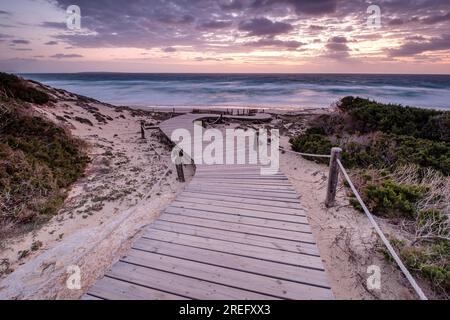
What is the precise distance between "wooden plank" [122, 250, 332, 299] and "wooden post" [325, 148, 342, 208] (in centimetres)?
275

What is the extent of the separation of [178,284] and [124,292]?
0.61 metres

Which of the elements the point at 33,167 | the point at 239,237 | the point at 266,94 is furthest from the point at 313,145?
the point at 266,94

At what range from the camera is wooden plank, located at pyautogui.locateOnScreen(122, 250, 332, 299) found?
9.40 feet

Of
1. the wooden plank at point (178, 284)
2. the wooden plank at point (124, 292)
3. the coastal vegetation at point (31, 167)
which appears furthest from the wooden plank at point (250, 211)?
the coastal vegetation at point (31, 167)

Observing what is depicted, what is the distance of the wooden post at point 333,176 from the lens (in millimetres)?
4969

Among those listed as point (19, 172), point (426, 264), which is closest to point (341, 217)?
point (426, 264)

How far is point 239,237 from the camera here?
3891 mm

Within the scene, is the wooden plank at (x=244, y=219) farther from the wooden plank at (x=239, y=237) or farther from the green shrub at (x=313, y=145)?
the green shrub at (x=313, y=145)

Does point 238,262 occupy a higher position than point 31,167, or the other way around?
point 31,167

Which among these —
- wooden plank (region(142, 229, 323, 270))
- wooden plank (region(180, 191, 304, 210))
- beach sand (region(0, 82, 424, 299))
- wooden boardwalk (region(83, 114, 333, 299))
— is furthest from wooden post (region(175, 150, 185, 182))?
wooden plank (region(142, 229, 323, 270))
